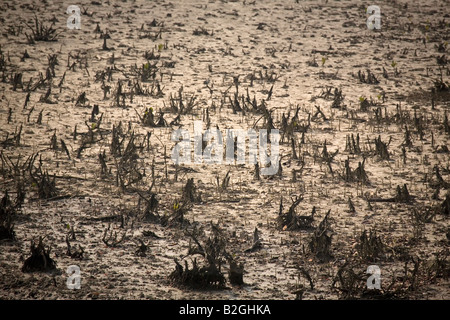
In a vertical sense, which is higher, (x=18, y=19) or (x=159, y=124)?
(x=18, y=19)

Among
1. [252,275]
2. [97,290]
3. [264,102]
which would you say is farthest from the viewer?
[264,102]

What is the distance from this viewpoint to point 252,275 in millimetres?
4254

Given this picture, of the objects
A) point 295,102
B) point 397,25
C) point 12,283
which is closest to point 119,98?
point 295,102

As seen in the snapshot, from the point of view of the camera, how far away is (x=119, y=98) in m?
7.87

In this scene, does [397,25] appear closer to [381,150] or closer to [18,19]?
[381,150]

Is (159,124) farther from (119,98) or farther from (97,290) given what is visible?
(97,290)

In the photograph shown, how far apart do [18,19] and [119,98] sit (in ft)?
12.9

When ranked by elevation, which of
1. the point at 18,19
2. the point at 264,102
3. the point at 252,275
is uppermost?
the point at 18,19

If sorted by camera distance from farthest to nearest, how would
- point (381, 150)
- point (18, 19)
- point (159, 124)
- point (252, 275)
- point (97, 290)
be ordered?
point (18, 19) < point (159, 124) < point (381, 150) < point (252, 275) < point (97, 290)

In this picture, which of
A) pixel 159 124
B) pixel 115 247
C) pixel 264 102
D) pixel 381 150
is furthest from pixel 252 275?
pixel 264 102

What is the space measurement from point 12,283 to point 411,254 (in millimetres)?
2993

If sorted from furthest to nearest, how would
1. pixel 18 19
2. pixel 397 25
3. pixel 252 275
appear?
pixel 397 25 < pixel 18 19 < pixel 252 275

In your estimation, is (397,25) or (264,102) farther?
(397,25)

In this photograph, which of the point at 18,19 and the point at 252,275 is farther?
the point at 18,19
